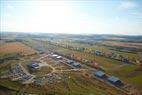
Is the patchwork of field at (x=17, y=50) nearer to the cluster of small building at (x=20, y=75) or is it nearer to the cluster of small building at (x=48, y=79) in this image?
the cluster of small building at (x=20, y=75)

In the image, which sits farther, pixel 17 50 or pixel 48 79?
pixel 17 50

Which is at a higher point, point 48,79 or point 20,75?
point 48,79

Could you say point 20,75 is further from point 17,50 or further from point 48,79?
point 17,50

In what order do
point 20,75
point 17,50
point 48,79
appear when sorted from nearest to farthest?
1. point 48,79
2. point 20,75
3. point 17,50

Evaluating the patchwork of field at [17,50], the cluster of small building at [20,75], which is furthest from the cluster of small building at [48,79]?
the patchwork of field at [17,50]

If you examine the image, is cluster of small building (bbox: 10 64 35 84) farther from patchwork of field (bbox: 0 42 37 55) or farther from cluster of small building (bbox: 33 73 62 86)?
patchwork of field (bbox: 0 42 37 55)

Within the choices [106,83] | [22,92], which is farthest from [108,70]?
[22,92]

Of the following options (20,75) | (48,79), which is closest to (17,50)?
(20,75)

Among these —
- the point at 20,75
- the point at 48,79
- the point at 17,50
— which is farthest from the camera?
the point at 17,50

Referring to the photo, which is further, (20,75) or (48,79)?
(20,75)
